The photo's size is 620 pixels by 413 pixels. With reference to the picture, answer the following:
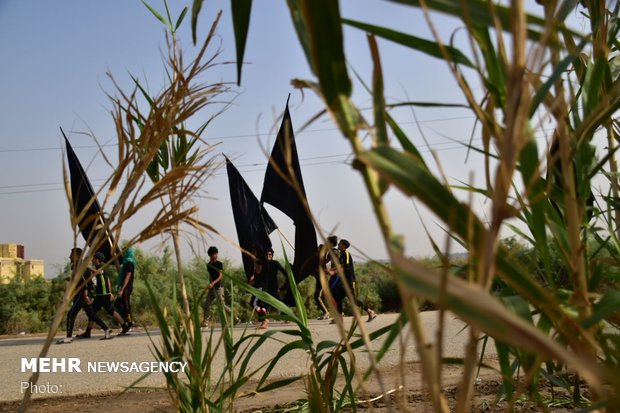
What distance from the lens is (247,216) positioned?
Answer: 1104cm

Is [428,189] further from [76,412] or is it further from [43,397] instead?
[43,397]

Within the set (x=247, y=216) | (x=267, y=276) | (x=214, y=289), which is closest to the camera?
(x=214, y=289)

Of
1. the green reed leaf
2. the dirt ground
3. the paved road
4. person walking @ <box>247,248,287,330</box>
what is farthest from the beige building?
the green reed leaf

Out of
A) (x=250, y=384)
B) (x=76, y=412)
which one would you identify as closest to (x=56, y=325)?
(x=76, y=412)

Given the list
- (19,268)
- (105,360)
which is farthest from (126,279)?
(19,268)

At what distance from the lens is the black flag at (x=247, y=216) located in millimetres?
10734

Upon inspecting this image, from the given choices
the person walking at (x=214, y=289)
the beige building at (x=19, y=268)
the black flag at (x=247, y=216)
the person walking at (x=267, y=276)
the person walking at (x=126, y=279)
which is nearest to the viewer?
the person walking at (x=214, y=289)

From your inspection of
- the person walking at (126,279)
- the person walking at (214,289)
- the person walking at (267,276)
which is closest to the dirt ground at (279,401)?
the person walking at (214,289)

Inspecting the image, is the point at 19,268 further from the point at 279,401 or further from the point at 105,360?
the point at 279,401

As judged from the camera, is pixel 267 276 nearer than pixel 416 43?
No

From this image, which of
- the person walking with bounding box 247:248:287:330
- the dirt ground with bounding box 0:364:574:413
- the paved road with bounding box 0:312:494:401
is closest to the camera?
the dirt ground with bounding box 0:364:574:413

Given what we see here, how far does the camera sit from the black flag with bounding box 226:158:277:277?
1073cm

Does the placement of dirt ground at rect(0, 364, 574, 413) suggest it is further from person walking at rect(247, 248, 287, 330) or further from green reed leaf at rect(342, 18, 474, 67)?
person walking at rect(247, 248, 287, 330)

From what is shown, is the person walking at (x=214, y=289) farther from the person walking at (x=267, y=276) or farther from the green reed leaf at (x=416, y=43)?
the green reed leaf at (x=416, y=43)
